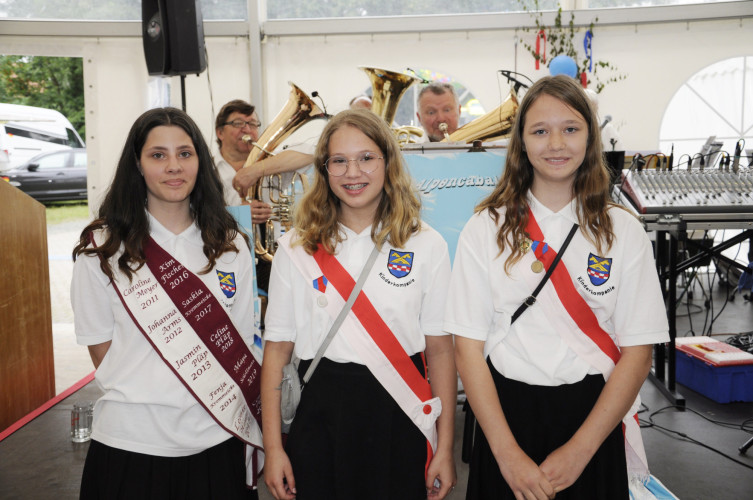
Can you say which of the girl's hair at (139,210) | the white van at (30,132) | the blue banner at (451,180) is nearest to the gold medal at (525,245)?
the girl's hair at (139,210)

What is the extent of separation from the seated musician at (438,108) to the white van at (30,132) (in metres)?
7.98

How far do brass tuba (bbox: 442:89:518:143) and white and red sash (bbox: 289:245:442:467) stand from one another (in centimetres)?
193

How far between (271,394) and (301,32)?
6446mm

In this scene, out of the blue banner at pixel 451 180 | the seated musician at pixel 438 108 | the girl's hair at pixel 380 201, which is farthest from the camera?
the seated musician at pixel 438 108

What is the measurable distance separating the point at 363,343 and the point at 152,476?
65 centimetres

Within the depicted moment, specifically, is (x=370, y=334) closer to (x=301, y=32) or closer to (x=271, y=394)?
(x=271, y=394)

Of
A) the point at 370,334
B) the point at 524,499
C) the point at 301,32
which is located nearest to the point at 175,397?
the point at 370,334

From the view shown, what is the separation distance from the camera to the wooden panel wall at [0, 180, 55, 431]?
3312 mm

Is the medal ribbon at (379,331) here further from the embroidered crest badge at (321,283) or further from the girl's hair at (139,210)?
the girl's hair at (139,210)

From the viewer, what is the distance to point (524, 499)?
1.42 meters

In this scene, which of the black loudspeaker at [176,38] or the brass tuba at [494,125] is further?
the black loudspeaker at [176,38]

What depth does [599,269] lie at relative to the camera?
152 cm

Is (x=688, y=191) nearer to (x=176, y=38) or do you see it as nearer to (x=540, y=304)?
(x=540, y=304)

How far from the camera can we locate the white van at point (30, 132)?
9461 millimetres
